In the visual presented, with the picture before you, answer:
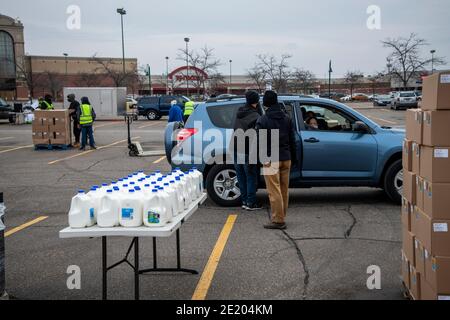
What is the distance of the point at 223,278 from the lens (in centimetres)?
552

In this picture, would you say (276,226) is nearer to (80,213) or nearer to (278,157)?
(278,157)

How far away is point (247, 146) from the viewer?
8.52 metres

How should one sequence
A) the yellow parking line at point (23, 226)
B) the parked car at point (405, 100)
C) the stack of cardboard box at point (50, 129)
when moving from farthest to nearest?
1. the parked car at point (405, 100)
2. the stack of cardboard box at point (50, 129)
3. the yellow parking line at point (23, 226)

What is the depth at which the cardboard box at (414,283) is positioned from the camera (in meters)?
4.39

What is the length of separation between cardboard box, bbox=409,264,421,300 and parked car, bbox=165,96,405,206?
13.9ft

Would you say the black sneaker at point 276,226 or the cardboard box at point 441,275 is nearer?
the cardboard box at point 441,275

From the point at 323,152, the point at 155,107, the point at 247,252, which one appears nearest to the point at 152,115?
the point at 155,107

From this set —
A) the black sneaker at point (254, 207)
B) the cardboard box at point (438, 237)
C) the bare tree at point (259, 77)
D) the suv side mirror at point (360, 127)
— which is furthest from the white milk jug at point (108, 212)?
the bare tree at point (259, 77)

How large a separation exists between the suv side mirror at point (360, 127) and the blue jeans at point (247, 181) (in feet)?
5.99

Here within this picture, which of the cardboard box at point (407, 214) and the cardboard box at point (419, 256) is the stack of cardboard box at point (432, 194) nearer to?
the cardboard box at point (419, 256)

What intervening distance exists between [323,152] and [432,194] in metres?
4.69
